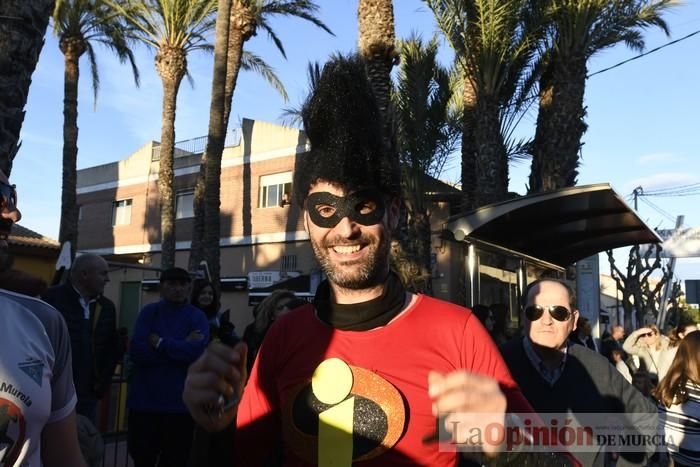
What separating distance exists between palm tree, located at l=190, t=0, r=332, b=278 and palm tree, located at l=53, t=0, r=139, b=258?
→ 12.0ft

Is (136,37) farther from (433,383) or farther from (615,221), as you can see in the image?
(433,383)

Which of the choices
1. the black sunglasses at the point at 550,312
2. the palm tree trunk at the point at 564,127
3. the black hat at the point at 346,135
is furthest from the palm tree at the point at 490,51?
the black hat at the point at 346,135

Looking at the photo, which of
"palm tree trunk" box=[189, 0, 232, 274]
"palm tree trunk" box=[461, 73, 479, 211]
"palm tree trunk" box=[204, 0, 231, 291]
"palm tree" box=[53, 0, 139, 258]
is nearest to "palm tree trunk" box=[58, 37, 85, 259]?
"palm tree" box=[53, 0, 139, 258]

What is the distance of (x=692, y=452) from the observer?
12.9 ft

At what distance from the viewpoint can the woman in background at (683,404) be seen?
396 cm

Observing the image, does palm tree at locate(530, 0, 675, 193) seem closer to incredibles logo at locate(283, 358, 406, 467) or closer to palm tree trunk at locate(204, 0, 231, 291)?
palm tree trunk at locate(204, 0, 231, 291)

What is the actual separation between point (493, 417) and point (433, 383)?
6.9 inches

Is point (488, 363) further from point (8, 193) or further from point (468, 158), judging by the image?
point (468, 158)

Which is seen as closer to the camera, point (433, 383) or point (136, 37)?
point (433, 383)

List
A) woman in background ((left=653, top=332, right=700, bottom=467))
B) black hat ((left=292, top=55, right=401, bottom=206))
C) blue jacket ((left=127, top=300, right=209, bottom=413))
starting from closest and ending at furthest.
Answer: black hat ((left=292, top=55, right=401, bottom=206)), woman in background ((left=653, top=332, right=700, bottom=467)), blue jacket ((left=127, top=300, right=209, bottom=413))

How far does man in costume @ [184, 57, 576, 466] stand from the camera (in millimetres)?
1824

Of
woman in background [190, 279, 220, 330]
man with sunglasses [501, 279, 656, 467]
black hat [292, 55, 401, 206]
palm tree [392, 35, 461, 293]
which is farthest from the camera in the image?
palm tree [392, 35, 461, 293]

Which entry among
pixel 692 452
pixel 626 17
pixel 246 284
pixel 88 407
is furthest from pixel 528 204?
pixel 246 284

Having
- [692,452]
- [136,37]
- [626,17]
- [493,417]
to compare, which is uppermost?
[136,37]
